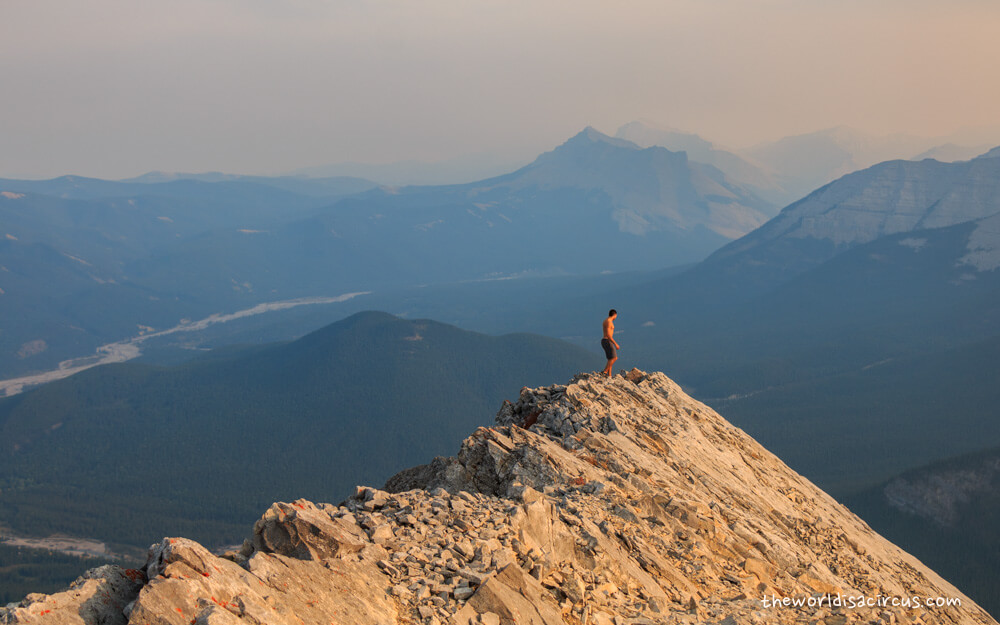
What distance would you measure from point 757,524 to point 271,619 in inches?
676

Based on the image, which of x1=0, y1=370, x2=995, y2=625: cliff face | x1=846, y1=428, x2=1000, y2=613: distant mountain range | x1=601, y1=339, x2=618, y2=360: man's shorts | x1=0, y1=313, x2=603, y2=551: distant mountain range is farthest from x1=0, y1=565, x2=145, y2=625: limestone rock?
x1=0, y1=313, x2=603, y2=551: distant mountain range

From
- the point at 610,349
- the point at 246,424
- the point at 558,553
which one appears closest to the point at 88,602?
the point at 558,553

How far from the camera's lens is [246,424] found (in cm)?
14400

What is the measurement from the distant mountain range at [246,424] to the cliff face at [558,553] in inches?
3326

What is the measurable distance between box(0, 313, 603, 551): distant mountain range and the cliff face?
3326 inches

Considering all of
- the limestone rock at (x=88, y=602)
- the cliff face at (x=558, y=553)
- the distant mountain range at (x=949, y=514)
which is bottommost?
the distant mountain range at (x=949, y=514)

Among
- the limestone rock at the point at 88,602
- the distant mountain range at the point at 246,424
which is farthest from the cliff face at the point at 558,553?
the distant mountain range at the point at 246,424

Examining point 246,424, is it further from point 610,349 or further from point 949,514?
point 610,349

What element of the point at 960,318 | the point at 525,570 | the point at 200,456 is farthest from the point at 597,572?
the point at 960,318

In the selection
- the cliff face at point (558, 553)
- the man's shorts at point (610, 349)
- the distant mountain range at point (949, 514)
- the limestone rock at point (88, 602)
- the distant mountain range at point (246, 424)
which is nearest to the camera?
the limestone rock at point (88, 602)

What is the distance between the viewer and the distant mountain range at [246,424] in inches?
4437

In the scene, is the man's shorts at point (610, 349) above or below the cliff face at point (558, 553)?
above

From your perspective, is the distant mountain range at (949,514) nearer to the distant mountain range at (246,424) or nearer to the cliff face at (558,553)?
the cliff face at (558,553)

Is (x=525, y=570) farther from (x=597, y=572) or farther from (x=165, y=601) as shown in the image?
(x=165, y=601)
